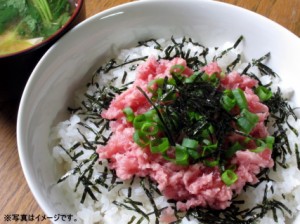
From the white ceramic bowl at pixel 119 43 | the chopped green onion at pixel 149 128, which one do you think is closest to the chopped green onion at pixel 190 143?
the chopped green onion at pixel 149 128

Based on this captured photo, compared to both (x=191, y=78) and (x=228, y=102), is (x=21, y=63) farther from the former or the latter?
(x=228, y=102)

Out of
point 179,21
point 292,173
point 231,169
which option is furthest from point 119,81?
point 292,173

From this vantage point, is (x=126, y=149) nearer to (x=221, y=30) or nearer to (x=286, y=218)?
(x=286, y=218)

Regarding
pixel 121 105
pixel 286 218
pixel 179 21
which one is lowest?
pixel 286 218

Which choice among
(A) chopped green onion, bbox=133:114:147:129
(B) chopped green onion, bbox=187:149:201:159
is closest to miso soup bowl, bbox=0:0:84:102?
(A) chopped green onion, bbox=133:114:147:129

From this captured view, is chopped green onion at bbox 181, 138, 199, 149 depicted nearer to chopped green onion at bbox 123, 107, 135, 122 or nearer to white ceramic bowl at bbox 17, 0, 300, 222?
chopped green onion at bbox 123, 107, 135, 122

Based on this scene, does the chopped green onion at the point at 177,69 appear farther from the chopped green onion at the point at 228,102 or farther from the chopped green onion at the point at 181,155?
the chopped green onion at the point at 181,155
